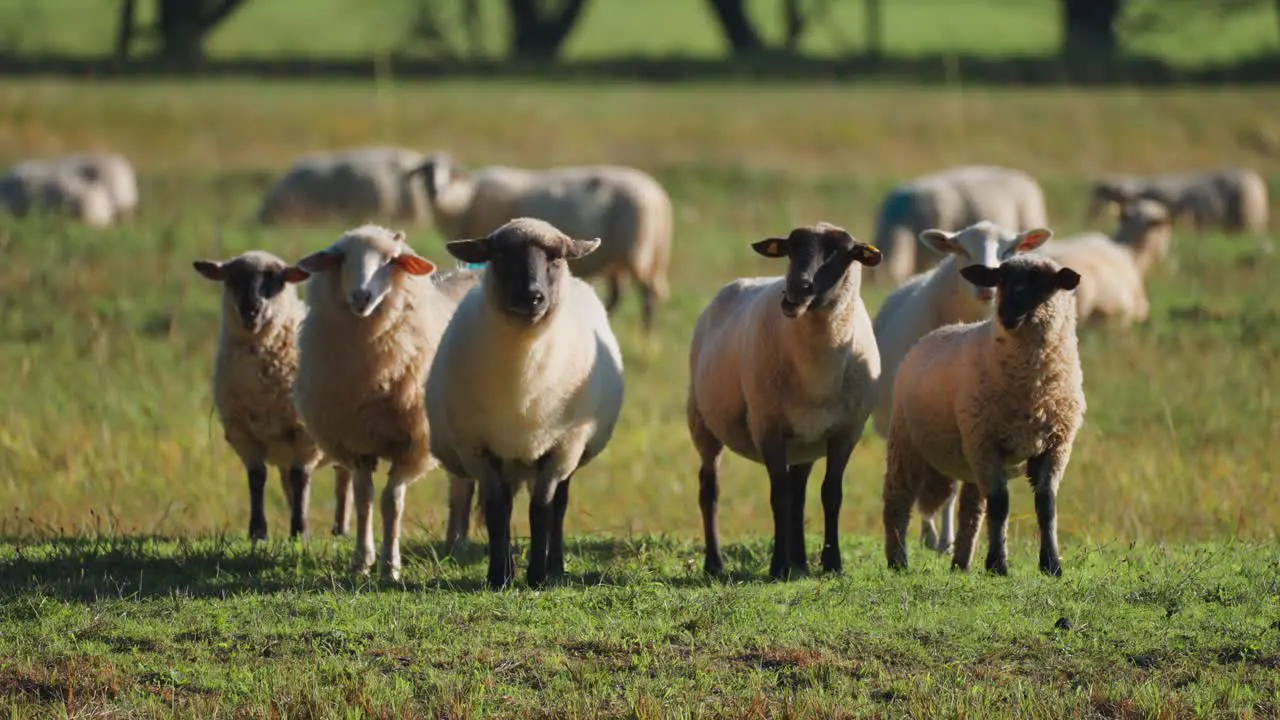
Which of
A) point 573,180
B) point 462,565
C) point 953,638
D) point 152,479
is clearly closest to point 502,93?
point 573,180

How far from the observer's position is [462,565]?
9328mm

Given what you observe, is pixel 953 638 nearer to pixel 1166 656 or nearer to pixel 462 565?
pixel 1166 656

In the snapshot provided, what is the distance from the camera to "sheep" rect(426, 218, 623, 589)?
8469 millimetres

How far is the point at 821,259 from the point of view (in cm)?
859

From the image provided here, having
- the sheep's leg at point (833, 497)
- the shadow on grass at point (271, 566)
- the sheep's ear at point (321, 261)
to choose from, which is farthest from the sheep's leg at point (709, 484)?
the sheep's ear at point (321, 261)

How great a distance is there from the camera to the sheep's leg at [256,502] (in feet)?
34.1

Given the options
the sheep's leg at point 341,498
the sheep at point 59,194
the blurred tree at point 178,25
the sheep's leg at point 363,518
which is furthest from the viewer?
the blurred tree at point 178,25

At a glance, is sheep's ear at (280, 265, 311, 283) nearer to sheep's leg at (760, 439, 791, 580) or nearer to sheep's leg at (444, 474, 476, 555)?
sheep's leg at (444, 474, 476, 555)

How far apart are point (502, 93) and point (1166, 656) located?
28109 millimetres

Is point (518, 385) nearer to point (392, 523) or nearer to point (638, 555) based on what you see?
point (392, 523)

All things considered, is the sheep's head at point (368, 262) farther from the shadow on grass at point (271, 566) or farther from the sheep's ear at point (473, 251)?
the shadow on grass at point (271, 566)

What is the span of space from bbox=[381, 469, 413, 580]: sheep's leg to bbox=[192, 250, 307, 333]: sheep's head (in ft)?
4.56

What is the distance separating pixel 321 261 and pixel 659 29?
49.5 meters

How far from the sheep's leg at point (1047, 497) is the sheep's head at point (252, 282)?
417 cm
